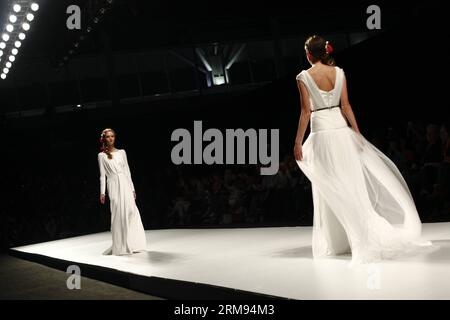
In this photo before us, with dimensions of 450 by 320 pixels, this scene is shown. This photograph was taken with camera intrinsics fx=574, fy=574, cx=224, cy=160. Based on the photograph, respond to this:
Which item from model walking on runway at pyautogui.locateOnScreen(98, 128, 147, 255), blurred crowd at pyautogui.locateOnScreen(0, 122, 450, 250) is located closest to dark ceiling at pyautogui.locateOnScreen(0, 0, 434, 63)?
blurred crowd at pyautogui.locateOnScreen(0, 122, 450, 250)

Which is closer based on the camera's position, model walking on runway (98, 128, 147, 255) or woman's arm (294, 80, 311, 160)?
woman's arm (294, 80, 311, 160)

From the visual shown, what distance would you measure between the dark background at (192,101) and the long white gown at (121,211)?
2.53m

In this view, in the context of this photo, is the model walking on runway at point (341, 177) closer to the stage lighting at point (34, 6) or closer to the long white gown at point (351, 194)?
the long white gown at point (351, 194)

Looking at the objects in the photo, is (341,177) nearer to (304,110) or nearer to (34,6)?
(304,110)

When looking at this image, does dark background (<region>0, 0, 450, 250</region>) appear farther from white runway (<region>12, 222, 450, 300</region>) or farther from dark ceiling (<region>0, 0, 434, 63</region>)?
white runway (<region>12, 222, 450, 300</region>)

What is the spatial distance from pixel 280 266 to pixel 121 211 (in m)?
2.19

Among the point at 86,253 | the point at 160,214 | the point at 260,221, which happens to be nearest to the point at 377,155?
the point at 86,253

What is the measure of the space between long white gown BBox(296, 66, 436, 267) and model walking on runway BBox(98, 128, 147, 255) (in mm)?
2188

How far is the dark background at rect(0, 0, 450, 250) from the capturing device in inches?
279

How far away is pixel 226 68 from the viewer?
14.7 m

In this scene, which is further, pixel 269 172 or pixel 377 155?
pixel 269 172

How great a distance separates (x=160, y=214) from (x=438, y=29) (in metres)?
5.69
